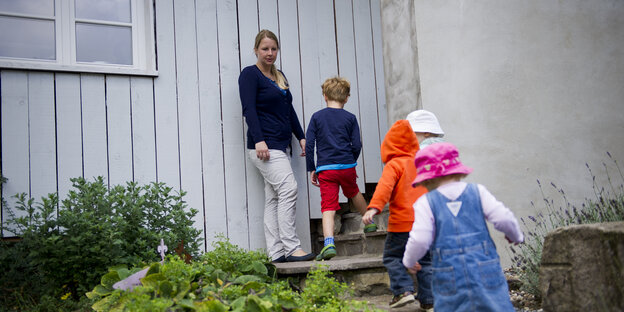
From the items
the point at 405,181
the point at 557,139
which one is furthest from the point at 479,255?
the point at 557,139

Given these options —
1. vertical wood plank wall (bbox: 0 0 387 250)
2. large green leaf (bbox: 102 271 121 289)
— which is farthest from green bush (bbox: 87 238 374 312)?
vertical wood plank wall (bbox: 0 0 387 250)

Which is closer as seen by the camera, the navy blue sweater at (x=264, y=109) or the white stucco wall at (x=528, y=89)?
the white stucco wall at (x=528, y=89)

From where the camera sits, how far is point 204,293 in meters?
2.68

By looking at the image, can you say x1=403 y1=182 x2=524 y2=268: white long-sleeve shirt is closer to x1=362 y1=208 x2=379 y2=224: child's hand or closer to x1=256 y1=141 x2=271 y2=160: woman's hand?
x1=362 y1=208 x2=379 y2=224: child's hand

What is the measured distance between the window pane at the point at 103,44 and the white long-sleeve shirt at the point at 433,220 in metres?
3.05

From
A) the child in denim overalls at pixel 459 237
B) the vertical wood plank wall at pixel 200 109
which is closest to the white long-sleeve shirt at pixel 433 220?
the child in denim overalls at pixel 459 237

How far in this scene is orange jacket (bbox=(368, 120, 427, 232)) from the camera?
9.40 feet

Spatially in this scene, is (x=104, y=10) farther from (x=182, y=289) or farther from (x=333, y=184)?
(x=182, y=289)

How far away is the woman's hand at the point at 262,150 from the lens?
4051 mm

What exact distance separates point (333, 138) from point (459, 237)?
1934 millimetres

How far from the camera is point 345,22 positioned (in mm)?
4938

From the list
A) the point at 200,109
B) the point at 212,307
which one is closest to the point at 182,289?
the point at 212,307

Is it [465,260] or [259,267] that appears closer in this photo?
[465,260]

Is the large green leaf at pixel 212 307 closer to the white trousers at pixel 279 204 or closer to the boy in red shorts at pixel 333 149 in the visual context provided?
the boy in red shorts at pixel 333 149
